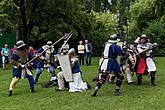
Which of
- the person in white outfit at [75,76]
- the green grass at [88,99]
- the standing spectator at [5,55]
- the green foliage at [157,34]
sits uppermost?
the green foliage at [157,34]

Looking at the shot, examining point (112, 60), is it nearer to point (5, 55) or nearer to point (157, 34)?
point (5, 55)

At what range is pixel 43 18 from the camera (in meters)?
35.2

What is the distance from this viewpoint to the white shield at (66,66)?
15.1 metres

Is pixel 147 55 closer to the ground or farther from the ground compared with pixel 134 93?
farther from the ground

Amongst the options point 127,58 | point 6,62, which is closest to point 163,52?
point 6,62

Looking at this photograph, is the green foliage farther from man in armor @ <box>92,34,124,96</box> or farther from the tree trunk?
man in armor @ <box>92,34,124,96</box>

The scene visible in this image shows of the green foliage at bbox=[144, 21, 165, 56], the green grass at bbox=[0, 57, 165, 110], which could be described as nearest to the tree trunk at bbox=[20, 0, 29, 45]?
the green foliage at bbox=[144, 21, 165, 56]

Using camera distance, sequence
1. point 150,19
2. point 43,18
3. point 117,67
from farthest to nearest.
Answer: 1. point 150,19
2. point 43,18
3. point 117,67

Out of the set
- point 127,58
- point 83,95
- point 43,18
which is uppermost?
point 43,18

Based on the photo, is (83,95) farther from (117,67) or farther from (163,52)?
(163,52)

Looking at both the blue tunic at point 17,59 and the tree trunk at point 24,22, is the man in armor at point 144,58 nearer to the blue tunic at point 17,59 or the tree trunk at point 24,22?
A: the blue tunic at point 17,59

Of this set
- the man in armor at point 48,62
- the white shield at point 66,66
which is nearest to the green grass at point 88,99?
the white shield at point 66,66

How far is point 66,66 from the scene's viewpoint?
15.2 metres

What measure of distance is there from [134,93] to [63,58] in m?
2.60
